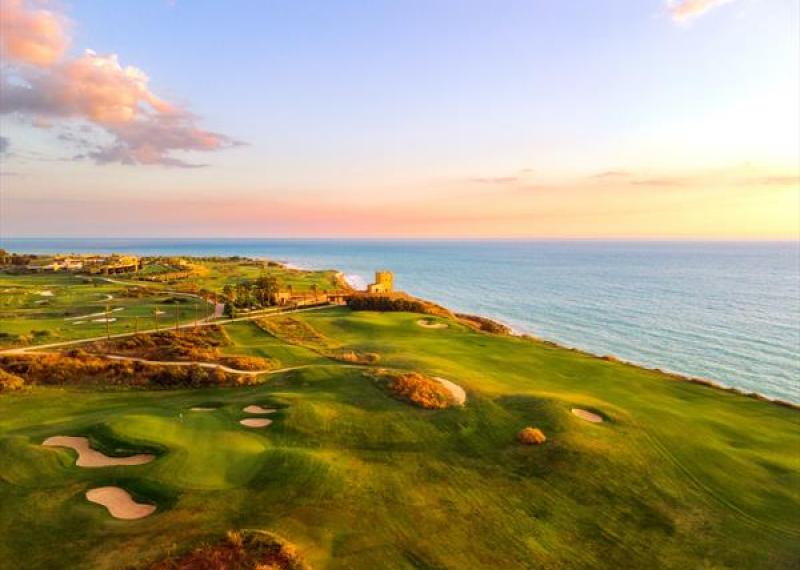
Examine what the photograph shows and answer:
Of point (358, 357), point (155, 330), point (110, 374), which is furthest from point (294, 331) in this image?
point (110, 374)

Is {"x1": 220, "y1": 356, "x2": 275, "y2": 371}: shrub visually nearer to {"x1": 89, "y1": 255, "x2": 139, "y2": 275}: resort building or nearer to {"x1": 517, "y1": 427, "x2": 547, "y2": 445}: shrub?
{"x1": 517, "y1": 427, "x2": 547, "y2": 445}: shrub

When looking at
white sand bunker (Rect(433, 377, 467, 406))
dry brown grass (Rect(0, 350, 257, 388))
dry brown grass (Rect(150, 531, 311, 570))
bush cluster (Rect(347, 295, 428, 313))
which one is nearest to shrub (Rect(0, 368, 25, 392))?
dry brown grass (Rect(0, 350, 257, 388))

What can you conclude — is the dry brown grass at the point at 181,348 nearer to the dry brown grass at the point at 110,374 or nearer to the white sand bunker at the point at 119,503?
the dry brown grass at the point at 110,374

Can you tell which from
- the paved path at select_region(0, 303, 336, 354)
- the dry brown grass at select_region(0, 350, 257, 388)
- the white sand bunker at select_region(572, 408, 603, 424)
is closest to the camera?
the white sand bunker at select_region(572, 408, 603, 424)

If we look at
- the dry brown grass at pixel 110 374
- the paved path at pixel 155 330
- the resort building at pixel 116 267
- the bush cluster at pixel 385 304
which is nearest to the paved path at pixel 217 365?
the dry brown grass at pixel 110 374

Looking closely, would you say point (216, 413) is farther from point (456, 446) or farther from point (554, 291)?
point (554, 291)
